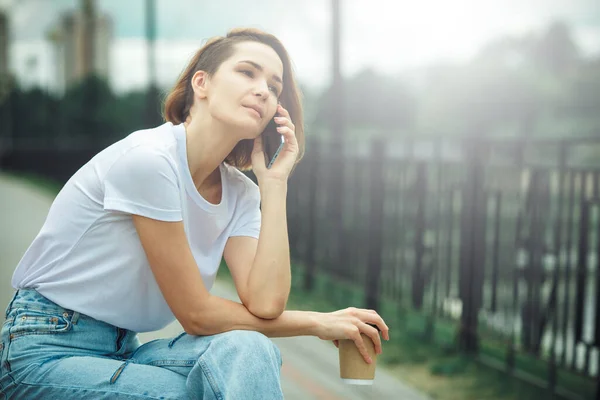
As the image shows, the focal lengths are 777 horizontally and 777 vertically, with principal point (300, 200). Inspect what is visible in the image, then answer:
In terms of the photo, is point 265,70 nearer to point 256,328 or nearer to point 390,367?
point 256,328

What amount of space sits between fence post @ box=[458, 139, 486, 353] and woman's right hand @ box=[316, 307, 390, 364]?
274 centimetres

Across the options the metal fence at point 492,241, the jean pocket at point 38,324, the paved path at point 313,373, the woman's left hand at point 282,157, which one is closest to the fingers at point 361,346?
the woman's left hand at point 282,157

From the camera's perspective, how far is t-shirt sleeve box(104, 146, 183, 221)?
6.31 ft

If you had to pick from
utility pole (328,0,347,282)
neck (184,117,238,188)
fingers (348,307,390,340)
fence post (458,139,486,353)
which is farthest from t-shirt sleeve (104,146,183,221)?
utility pole (328,0,347,282)

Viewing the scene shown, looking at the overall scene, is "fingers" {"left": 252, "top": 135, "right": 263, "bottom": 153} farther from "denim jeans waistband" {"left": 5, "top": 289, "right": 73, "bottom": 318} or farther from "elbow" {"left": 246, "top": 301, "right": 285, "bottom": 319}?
"denim jeans waistband" {"left": 5, "top": 289, "right": 73, "bottom": 318}

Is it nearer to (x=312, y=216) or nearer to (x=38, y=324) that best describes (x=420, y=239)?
(x=312, y=216)

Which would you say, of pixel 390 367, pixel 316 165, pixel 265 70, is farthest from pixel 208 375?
pixel 316 165

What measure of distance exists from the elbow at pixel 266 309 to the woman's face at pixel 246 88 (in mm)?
472

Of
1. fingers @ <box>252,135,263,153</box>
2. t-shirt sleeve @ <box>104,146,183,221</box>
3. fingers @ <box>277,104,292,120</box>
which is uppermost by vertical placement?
fingers @ <box>277,104,292,120</box>

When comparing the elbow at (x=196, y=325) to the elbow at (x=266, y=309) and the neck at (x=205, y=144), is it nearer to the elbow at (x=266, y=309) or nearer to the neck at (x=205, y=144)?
the elbow at (x=266, y=309)

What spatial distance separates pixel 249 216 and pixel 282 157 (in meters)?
0.20

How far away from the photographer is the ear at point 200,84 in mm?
2166

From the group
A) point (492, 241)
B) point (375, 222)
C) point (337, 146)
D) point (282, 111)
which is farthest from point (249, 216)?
point (337, 146)

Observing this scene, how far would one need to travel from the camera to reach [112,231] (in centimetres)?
200
